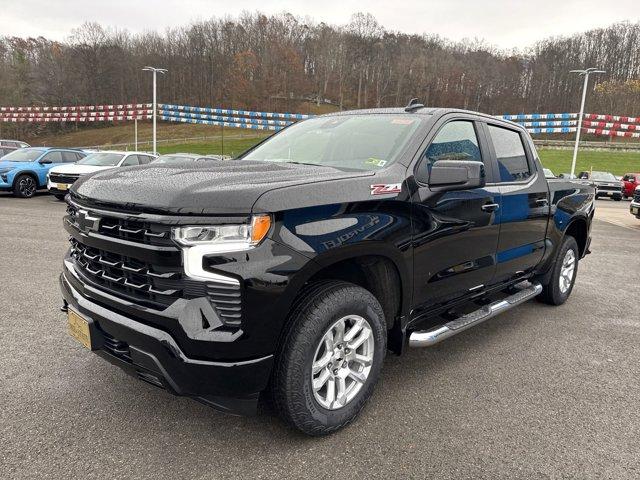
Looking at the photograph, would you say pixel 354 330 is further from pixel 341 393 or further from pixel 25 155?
pixel 25 155

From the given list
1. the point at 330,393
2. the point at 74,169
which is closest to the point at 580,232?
the point at 330,393

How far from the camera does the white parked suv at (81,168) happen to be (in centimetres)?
1301

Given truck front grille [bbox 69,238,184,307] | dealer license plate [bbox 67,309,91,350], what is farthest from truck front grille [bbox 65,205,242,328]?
dealer license plate [bbox 67,309,91,350]

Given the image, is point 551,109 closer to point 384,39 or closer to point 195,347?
point 384,39

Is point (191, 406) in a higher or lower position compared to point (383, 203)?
lower

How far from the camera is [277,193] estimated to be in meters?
2.21

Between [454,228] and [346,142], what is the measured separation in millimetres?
954

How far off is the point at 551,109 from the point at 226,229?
80417 mm

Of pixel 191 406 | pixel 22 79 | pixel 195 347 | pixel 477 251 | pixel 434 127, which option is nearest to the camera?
pixel 195 347

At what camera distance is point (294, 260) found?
7.27 feet

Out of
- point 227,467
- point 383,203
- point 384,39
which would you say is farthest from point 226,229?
point 384,39

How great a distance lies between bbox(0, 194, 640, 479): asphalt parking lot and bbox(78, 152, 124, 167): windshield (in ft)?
34.6

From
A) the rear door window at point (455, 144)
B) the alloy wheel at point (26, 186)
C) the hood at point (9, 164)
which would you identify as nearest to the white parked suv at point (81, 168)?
the alloy wheel at point (26, 186)

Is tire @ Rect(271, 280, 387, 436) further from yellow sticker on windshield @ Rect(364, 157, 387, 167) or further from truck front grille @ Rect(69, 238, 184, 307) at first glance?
yellow sticker on windshield @ Rect(364, 157, 387, 167)
